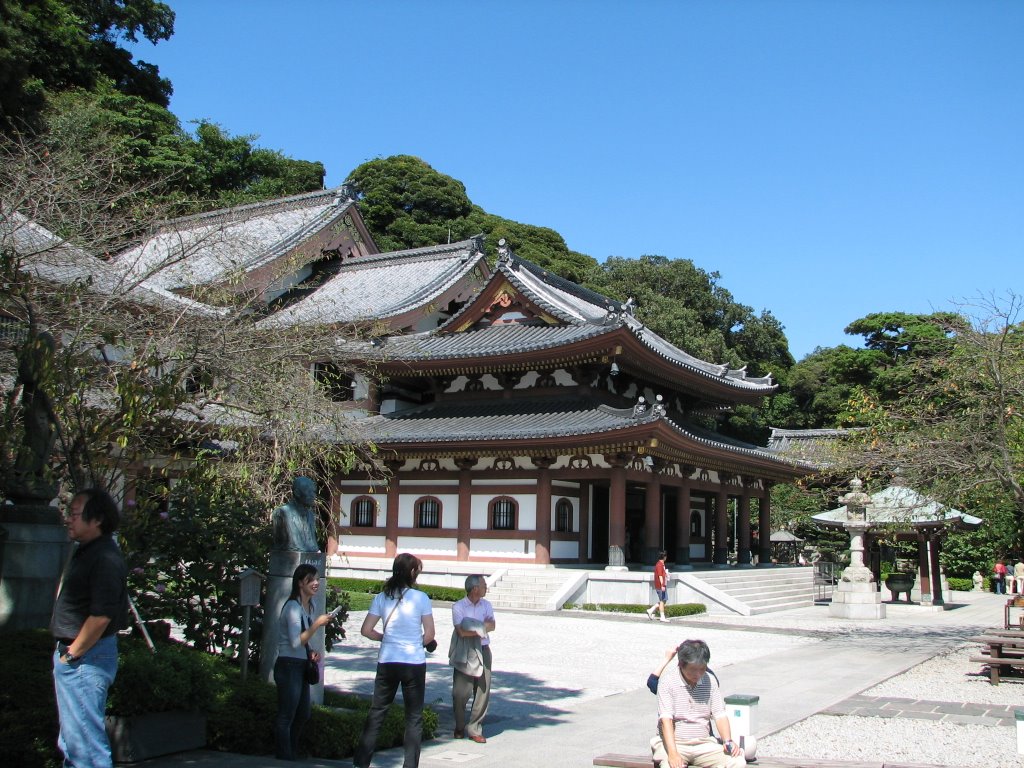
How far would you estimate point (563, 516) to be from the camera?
91.4 ft

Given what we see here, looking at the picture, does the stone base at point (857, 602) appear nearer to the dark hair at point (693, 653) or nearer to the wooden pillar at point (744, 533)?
the wooden pillar at point (744, 533)

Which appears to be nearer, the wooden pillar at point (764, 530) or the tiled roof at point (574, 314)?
the tiled roof at point (574, 314)

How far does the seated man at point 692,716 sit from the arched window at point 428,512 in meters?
22.4

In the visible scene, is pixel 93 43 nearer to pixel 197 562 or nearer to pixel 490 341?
pixel 490 341

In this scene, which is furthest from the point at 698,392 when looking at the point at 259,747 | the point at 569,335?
the point at 259,747

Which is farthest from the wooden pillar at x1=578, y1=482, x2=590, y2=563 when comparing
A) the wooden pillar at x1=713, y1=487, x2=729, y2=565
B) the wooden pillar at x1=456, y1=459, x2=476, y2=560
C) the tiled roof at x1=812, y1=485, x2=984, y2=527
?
the tiled roof at x1=812, y1=485, x2=984, y2=527

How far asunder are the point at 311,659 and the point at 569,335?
20.3 metres

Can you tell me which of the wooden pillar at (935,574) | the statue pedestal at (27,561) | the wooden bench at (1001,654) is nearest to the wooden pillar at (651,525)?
the wooden pillar at (935,574)

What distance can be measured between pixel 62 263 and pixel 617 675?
1120 cm

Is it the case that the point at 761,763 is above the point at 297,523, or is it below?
below

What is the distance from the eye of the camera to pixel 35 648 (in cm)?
745

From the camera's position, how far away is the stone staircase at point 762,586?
26172mm

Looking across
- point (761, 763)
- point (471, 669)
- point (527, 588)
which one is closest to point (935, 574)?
point (527, 588)

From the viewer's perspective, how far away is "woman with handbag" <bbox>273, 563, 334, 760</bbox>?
740cm
